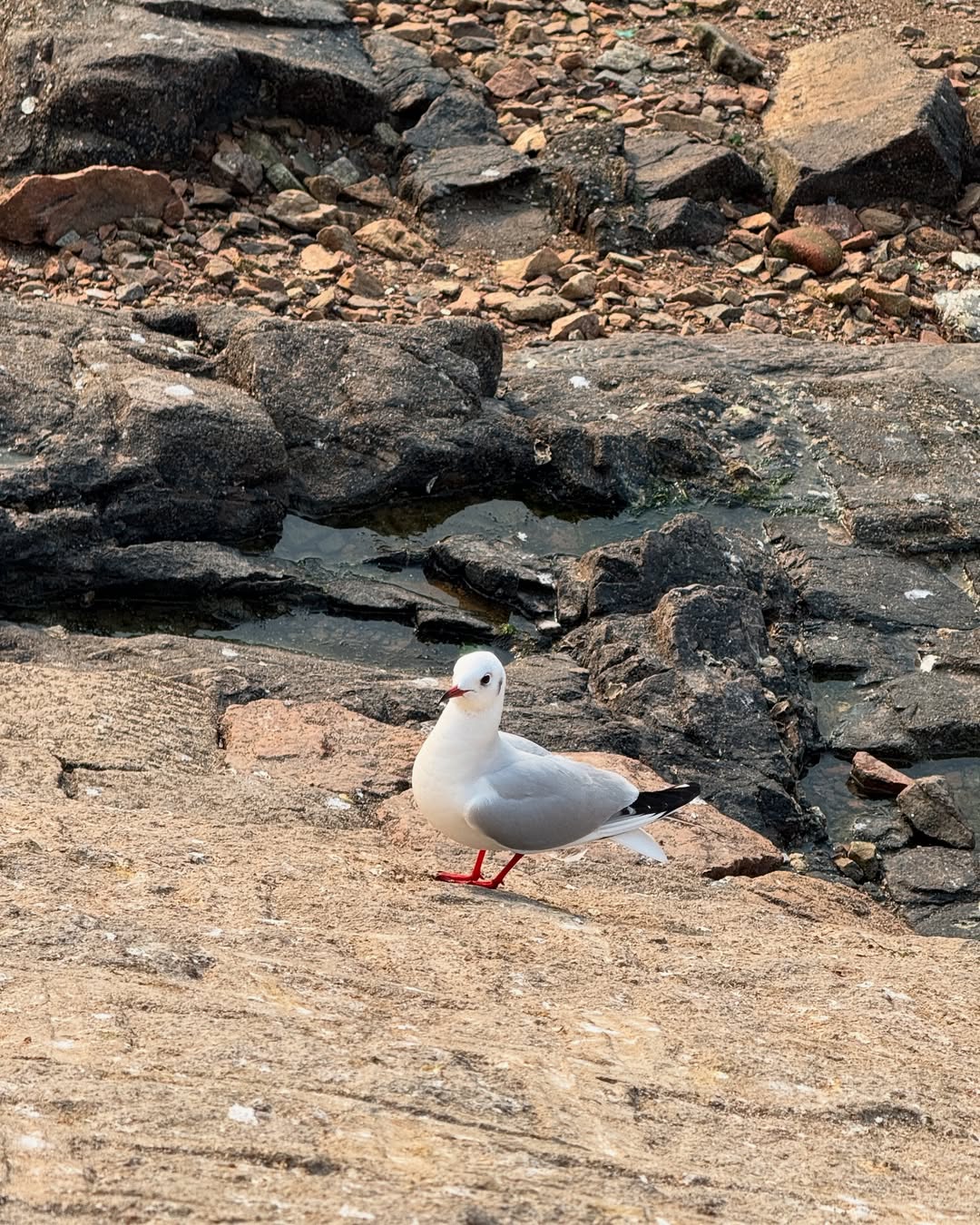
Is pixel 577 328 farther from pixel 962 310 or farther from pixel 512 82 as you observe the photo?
pixel 512 82

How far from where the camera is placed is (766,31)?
13.4 meters

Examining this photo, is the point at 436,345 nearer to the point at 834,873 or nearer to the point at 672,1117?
the point at 834,873

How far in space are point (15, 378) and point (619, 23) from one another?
26.7 ft

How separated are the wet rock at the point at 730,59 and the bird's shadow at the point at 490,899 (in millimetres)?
9836

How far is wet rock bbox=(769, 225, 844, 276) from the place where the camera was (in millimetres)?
11125

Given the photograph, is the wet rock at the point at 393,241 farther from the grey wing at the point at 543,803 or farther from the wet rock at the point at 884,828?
the grey wing at the point at 543,803

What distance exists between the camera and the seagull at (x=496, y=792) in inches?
181

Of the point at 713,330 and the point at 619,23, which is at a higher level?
the point at 619,23

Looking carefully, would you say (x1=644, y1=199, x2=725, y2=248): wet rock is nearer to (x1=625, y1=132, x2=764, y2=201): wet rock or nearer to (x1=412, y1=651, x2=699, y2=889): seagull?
(x1=625, y1=132, x2=764, y2=201): wet rock

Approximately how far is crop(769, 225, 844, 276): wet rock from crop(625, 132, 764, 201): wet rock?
0.63 m

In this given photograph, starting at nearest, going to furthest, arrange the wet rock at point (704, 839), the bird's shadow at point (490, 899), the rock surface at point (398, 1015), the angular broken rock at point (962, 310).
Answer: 1. the rock surface at point (398, 1015)
2. the bird's shadow at point (490, 899)
3. the wet rock at point (704, 839)
4. the angular broken rock at point (962, 310)

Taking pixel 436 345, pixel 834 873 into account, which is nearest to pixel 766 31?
pixel 436 345

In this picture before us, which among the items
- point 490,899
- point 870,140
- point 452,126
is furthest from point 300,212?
point 490,899

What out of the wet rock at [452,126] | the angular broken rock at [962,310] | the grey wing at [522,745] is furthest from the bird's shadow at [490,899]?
the wet rock at [452,126]
